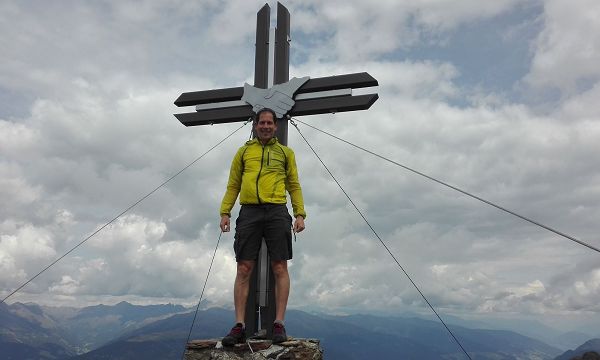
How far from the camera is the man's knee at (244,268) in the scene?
5.28 metres

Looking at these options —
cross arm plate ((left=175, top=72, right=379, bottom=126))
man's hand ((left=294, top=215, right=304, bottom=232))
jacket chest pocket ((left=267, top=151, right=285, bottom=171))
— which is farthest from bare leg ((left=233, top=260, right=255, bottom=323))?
cross arm plate ((left=175, top=72, right=379, bottom=126))

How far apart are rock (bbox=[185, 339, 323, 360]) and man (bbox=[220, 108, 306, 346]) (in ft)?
0.33

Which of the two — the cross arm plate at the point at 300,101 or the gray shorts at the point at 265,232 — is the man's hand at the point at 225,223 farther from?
the cross arm plate at the point at 300,101

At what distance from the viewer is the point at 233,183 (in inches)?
223

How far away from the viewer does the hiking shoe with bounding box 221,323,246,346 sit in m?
5.05

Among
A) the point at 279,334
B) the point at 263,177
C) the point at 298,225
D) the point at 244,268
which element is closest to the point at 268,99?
the point at 263,177

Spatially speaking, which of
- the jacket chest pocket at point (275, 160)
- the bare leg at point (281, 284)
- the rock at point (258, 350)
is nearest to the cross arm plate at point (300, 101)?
the jacket chest pocket at point (275, 160)

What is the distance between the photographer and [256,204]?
17.4 feet

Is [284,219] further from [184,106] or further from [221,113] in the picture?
[184,106]

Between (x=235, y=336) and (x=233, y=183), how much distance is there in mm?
1805

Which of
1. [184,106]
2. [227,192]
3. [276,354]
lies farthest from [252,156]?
[184,106]

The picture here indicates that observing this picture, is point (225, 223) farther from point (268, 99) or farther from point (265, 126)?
point (268, 99)

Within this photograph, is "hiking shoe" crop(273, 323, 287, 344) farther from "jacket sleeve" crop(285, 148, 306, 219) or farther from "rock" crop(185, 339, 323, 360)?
"jacket sleeve" crop(285, 148, 306, 219)

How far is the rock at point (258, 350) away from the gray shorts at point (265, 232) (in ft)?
3.15
